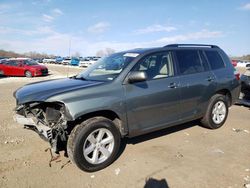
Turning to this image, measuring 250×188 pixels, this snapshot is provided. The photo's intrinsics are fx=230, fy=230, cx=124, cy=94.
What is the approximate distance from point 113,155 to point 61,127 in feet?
3.29

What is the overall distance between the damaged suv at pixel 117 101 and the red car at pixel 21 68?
1619 cm

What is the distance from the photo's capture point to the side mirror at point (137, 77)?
3771 millimetres

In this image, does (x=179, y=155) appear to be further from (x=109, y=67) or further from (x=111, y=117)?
(x=109, y=67)

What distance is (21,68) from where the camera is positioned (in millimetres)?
19812

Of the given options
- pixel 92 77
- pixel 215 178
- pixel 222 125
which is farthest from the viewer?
pixel 222 125

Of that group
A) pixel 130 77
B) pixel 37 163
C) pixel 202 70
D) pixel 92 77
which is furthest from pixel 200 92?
pixel 37 163

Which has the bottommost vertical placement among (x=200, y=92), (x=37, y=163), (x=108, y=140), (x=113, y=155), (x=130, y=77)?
(x=37, y=163)

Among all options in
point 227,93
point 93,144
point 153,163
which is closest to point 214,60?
point 227,93

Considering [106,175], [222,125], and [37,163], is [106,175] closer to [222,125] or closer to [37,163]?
[37,163]

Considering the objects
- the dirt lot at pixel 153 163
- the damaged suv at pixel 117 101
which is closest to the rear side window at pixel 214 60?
the damaged suv at pixel 117 101

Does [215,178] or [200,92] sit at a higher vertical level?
[200,92]

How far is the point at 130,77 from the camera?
384 cm

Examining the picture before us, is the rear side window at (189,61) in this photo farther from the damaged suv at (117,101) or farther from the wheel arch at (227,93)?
the wheel arch at (227,93)

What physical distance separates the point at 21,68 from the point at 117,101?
1850cm
